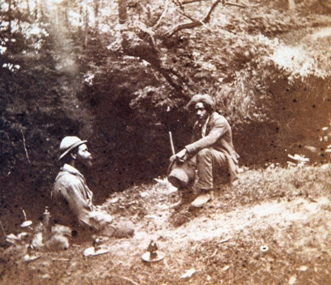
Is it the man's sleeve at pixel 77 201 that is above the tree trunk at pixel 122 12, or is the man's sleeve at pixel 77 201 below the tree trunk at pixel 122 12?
below

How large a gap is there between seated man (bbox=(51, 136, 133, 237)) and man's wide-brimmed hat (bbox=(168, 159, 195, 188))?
48cm

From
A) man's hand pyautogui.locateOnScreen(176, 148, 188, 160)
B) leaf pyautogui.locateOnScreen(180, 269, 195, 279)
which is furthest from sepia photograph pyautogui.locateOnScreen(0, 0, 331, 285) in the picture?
leaf pyautogui.locateOnScreen(180, 269, 195, 279)

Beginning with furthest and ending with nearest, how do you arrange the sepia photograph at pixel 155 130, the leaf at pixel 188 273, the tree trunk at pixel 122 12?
the tree trunk at pixel 122 12
the sepia photograph at pixel 155 130
the leaf at pixel 188 273

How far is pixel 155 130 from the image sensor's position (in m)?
2.50

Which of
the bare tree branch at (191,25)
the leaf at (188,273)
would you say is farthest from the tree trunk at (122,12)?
the leaf at (188,273)

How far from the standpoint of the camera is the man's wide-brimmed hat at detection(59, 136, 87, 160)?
8.11 feet

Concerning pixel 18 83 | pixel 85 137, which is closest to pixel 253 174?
pixel 85 137

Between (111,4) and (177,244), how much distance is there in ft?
5.85

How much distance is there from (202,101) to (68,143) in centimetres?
100

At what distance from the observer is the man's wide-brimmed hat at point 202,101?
2.50 metres

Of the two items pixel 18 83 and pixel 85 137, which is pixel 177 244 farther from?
pixel 18 83

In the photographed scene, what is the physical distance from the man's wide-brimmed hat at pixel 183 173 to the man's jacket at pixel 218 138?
13 centimetres

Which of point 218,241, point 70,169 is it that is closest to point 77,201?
point 70,169

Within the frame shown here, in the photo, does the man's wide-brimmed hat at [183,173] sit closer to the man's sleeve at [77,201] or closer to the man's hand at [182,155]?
the man's hand at [182,155]
